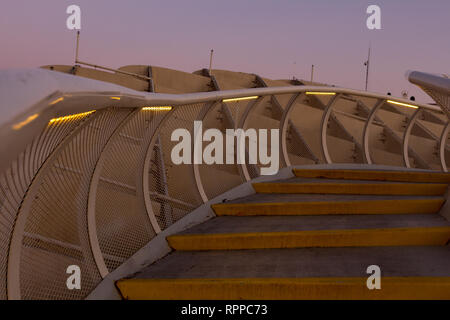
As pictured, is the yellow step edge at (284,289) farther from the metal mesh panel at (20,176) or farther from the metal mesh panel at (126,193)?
the metal mesh panel at (20,176)

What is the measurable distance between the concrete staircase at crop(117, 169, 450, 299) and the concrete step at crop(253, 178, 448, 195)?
0.04 feet

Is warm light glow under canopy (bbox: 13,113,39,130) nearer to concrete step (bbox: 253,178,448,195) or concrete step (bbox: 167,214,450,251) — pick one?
concrete step (bbox: 167,214,450,251)

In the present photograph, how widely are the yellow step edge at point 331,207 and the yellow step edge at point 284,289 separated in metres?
1.51

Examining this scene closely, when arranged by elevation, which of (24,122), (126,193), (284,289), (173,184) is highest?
(24,122)

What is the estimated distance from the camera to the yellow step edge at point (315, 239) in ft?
10.8

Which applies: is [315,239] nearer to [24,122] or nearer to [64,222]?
[64,222]

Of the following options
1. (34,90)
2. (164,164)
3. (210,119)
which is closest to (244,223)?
(164,164)

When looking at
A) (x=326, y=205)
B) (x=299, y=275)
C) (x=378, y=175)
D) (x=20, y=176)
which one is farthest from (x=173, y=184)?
(x=20, y=176)

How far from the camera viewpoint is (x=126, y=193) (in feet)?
12.7

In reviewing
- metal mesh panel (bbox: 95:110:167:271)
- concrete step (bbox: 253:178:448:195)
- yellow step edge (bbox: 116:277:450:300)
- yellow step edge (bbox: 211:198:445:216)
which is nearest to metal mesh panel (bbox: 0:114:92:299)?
yellow step edge (bbox: 116:277:450:300)

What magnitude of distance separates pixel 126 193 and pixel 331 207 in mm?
1972

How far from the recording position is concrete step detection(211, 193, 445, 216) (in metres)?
3.97

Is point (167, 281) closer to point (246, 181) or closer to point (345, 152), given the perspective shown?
point (246, 181)

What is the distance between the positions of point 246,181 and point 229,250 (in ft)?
6.19
